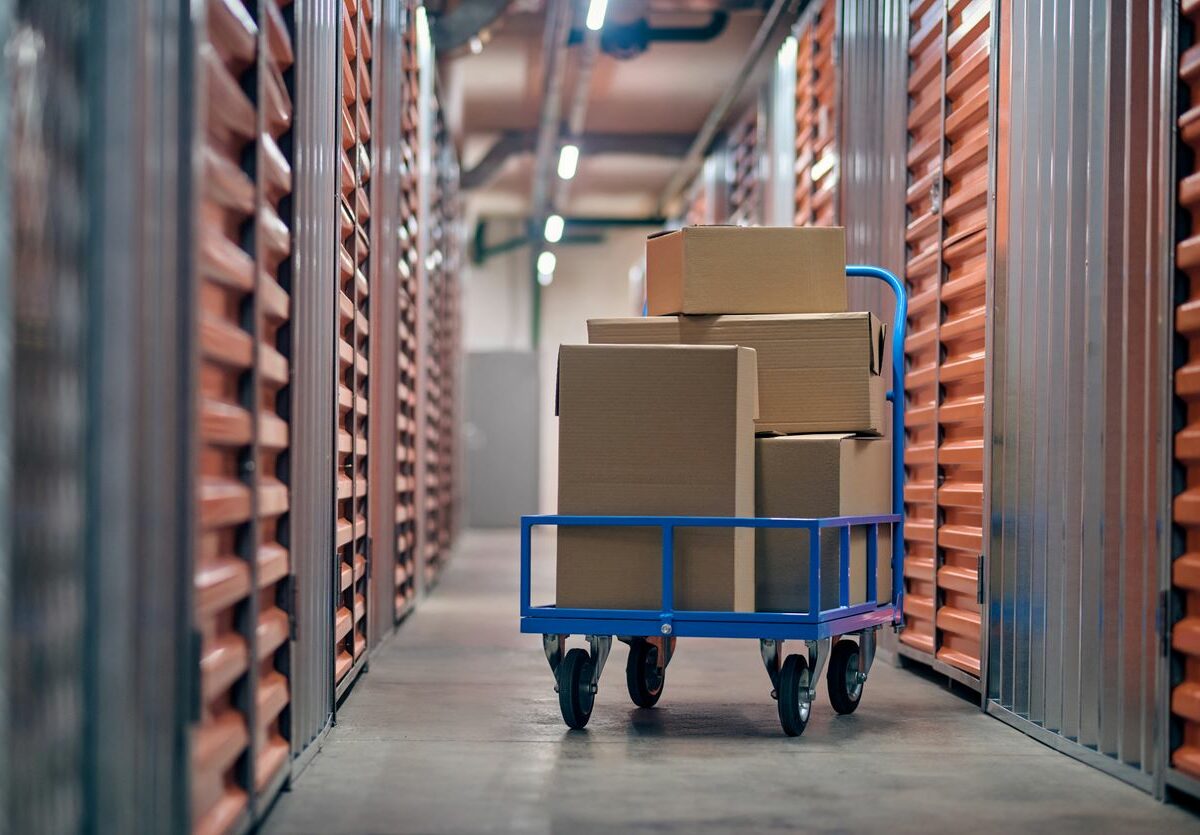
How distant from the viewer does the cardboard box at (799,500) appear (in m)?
4.47

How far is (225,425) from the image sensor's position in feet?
9.62

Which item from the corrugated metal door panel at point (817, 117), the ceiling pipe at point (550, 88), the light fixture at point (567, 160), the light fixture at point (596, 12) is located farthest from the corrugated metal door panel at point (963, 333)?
the light fixture at point (567, 160)

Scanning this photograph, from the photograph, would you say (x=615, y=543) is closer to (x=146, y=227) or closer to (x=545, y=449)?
(x=146, y=227)

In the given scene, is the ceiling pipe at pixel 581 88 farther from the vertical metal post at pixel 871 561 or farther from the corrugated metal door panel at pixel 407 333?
the vertical metal post at pixel 871 561

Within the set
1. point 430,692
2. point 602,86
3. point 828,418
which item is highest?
point 602,86

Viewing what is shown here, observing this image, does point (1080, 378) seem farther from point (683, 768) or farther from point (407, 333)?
point (407, 333)

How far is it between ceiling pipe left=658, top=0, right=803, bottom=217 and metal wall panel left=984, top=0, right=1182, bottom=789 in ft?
13.5

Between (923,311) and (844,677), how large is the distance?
6.05 feet

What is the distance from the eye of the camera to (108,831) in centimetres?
243

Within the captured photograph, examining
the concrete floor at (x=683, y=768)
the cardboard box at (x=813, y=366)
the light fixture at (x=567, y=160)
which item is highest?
the light fixture at (x=567, y=160)

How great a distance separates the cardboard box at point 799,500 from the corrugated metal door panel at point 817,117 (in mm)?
3086

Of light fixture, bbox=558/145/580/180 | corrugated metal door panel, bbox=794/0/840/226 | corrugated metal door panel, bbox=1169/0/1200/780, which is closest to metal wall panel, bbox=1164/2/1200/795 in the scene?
corrugated metal door panel, bbox=1169/0/1200/780

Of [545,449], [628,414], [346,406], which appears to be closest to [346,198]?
[346,406]

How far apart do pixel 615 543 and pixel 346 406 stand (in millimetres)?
1424
